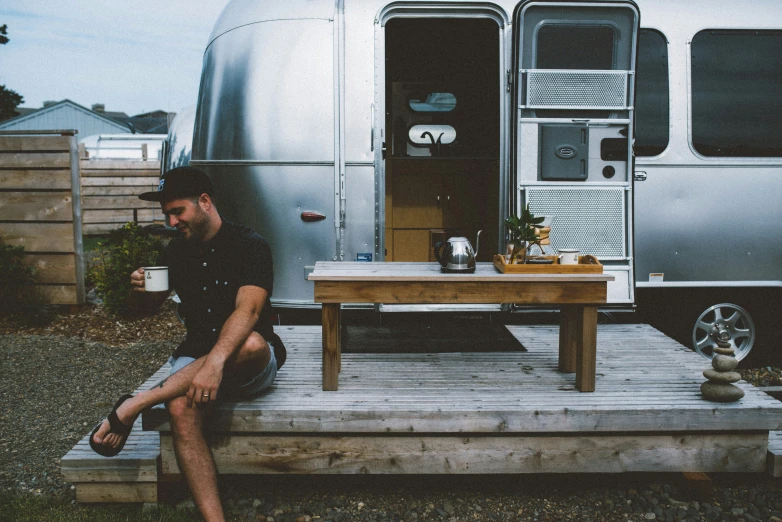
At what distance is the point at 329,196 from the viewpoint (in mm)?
4379

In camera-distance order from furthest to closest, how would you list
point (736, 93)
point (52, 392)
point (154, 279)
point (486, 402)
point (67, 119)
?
point (67, 119) < point (736, 93) < point (52, 392) < point (486, 402) < point (154, 279)

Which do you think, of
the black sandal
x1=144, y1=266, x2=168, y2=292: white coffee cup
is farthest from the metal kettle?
the black sandal

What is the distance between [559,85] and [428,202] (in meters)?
2.24

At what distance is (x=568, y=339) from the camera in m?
3.49

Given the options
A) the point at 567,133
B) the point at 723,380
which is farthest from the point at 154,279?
the point at 567,133

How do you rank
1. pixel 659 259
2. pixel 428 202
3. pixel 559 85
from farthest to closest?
1. pixel 428 202
2. pixel 659 259
3. pixel 559 85

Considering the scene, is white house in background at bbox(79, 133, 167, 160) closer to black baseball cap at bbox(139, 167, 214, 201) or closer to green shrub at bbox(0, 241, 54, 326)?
green shrub at bbox(0, 241, 54, 326)

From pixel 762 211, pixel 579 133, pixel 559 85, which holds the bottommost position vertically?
pixel 762 211

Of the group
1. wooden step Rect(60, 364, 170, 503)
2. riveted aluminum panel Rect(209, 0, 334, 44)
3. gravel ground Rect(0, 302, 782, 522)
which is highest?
riveted aluminum panel Rect(209, 0, 334, 44)

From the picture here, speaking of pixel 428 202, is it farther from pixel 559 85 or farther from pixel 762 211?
pixel 762 211

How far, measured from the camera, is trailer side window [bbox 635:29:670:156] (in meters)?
4.55

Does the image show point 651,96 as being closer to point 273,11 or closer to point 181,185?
point 273,11

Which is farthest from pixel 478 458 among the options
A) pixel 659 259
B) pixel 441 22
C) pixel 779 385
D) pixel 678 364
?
pixel 441 22

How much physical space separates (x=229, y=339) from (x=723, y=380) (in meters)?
2.22
